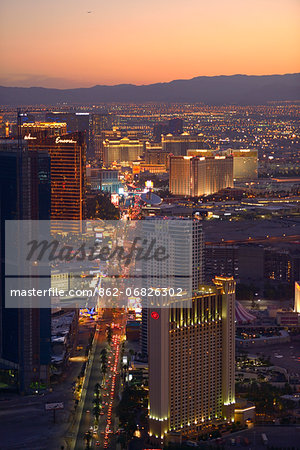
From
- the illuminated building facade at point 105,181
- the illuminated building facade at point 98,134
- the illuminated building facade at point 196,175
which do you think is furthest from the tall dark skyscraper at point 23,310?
the illuminated building facade at point 98,134

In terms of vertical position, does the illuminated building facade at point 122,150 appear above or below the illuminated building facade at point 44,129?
below

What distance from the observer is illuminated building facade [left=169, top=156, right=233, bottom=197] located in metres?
52.2

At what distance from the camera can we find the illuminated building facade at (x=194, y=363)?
17.2 m

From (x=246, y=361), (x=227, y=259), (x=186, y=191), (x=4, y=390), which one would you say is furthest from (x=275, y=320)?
(x=186, y=191)

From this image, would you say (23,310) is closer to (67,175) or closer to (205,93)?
(67,175)

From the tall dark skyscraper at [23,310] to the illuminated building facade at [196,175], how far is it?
31.0 m

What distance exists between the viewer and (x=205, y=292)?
17.9 meters

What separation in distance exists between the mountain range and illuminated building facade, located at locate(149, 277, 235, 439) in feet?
160

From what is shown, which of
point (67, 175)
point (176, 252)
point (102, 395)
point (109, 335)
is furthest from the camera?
point (67, 175)

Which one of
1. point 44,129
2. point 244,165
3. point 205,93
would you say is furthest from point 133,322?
point 205,93

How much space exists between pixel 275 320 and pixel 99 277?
485 cm

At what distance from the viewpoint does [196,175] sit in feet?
171

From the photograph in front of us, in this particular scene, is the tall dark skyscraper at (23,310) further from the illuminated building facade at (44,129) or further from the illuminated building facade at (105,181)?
the illuminated building facade at (105,181)

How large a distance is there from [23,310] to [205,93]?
80.9m
